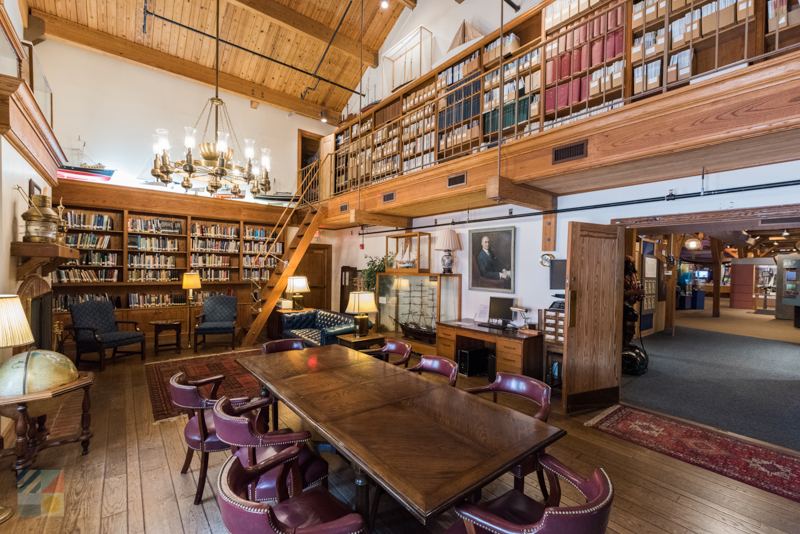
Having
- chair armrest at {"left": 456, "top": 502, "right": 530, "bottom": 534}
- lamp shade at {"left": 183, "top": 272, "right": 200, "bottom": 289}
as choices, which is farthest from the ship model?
chair armrest at {"left": 456, "top": 502, "right": 530, "bottom": 534}

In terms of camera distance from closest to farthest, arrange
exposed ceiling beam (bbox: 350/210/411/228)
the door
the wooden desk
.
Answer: the door
the wooden desk
exposed ceiling beam (bbox: 350/210/411/228)

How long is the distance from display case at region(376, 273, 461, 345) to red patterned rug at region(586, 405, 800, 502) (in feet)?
9.11

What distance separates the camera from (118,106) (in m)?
6.64

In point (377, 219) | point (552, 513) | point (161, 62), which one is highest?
point (161, 62)

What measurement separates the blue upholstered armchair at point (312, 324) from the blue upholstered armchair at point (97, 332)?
2254 mm

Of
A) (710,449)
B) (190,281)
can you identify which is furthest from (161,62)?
(710,449)

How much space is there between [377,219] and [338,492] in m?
4.41

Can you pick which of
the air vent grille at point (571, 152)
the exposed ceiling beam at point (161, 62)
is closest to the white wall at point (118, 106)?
the exposed ceiling beam at point (161, 62)

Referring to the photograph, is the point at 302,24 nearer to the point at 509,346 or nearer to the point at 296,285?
the point at 296,285

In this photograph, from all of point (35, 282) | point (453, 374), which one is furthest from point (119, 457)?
point (453, 374)

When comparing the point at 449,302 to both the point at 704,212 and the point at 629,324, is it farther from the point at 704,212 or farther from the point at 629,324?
the point at 704,212

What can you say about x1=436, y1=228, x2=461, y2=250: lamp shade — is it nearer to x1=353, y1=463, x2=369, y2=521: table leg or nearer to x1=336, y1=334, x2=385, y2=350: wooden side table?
x1=336, y1=334, x2=385, y2=350: wooden side table

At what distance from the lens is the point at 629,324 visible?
5.02 m

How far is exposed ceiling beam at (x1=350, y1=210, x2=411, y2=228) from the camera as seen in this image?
5.75 m
